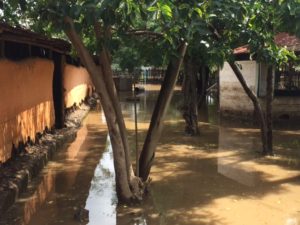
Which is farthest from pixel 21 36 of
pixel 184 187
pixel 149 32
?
pixel 184 187

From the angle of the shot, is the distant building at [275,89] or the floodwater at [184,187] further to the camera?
the distant building at [275,89]

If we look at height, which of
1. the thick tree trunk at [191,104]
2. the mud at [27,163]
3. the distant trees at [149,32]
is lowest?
the mud at [27,163]

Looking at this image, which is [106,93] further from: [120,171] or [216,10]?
[216,10]

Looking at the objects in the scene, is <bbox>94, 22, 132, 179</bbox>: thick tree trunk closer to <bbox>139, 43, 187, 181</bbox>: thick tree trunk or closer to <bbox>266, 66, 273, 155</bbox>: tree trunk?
<bbox>139, 43, 187, 181</bbox>: thick tree trunk

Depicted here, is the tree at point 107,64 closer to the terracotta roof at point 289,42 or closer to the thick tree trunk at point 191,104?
the thick tree trunk at point 191,104

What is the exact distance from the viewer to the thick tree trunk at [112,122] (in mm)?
6715

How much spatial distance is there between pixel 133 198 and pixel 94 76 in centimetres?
202

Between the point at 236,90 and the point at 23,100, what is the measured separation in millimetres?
10524

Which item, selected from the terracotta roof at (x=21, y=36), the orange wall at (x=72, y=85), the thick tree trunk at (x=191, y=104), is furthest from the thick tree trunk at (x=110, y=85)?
the orange wall at (x=72, y=85)

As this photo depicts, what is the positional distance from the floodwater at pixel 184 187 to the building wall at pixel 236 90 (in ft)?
13.0

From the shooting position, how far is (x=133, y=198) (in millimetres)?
7363

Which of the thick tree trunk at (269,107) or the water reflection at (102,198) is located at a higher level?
the thick tree trunk at (269,107)

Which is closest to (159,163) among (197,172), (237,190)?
(197,172)

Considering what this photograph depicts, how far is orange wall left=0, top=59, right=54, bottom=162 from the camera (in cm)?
827
